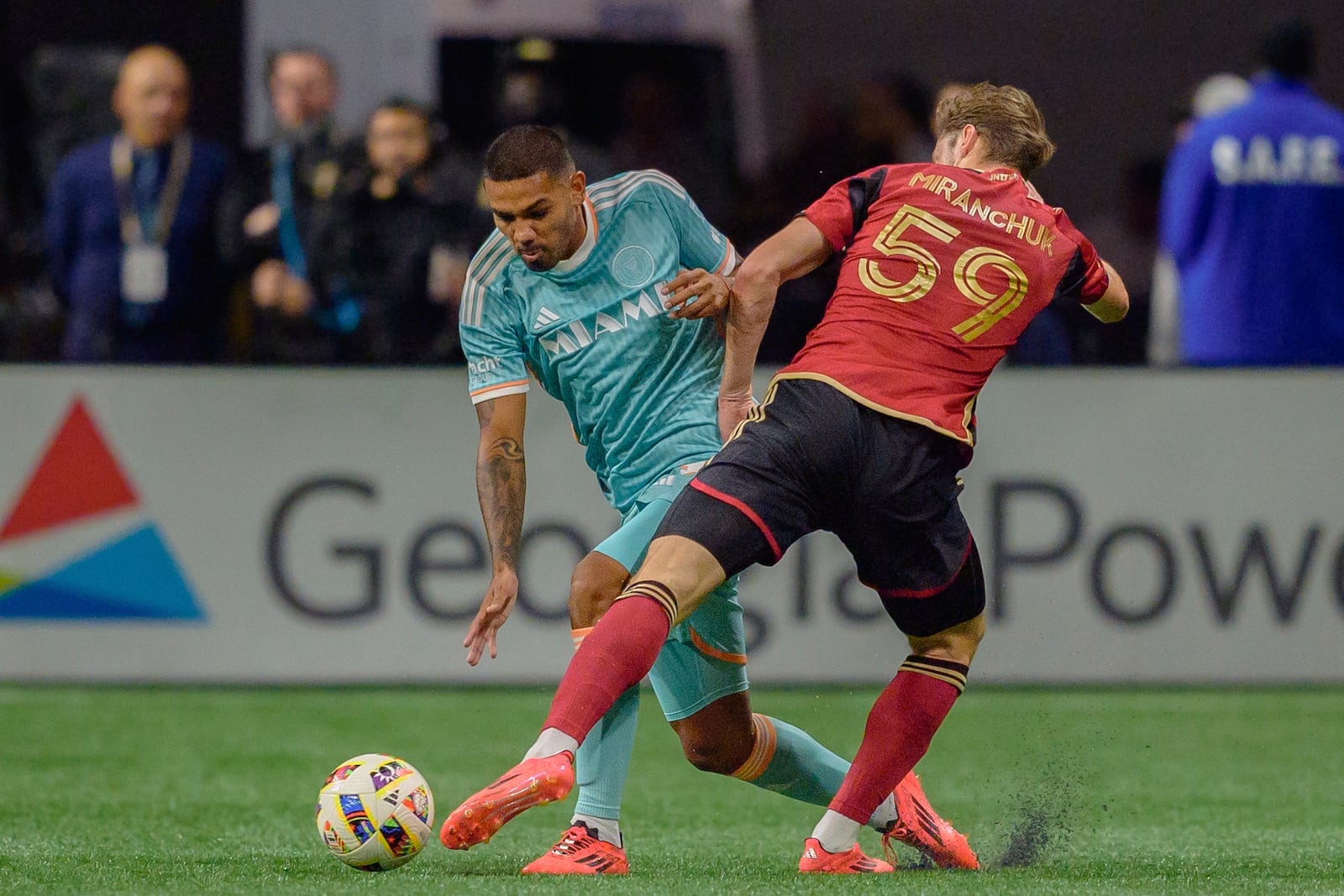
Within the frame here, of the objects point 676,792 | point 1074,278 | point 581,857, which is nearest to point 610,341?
point 1074,278

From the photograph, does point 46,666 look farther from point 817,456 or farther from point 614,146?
point 817,456

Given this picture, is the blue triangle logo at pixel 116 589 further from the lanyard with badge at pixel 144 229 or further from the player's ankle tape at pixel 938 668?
the player's ankle tape at pixel 938 668

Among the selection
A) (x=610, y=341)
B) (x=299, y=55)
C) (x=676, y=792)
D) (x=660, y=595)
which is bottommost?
(x=676, y=792)

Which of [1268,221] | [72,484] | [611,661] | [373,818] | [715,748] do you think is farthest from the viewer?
[1268,221]

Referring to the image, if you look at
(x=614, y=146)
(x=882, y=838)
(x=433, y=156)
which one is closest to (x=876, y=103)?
(x=614, y=146)

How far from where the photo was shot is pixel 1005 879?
4.65 m

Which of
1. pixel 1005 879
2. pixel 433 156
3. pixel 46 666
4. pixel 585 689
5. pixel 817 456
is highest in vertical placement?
pixel 433 156

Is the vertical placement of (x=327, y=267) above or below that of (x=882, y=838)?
above

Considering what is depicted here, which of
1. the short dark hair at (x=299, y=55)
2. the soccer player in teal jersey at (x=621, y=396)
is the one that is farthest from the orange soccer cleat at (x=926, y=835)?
the short dark hair at (x=299, y=55)

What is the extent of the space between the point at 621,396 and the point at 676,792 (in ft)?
6.43

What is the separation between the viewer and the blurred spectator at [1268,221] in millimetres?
9328

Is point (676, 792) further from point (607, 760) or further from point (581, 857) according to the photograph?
point (581, 857)

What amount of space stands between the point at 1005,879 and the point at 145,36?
7.81m

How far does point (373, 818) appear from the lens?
15.3 ft
